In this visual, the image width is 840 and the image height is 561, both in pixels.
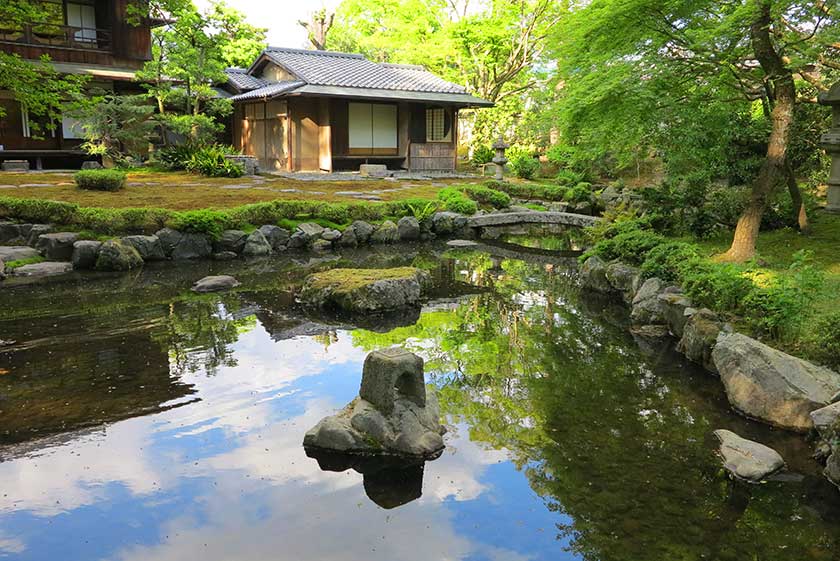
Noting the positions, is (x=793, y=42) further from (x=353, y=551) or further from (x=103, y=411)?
(x=103, y=411)

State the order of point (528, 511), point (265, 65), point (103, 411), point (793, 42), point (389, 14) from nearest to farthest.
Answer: point (528, 511), point (103, 411), point (793, 42), point (265, 65), point (389, 14)

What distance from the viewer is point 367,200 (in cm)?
1833

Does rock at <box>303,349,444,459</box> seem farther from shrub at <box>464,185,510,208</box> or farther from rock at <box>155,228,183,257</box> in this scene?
shrub at <box>464,185,510,208</box>

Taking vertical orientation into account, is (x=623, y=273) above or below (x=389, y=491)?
above

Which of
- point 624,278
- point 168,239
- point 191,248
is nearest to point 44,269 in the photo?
point 168,239

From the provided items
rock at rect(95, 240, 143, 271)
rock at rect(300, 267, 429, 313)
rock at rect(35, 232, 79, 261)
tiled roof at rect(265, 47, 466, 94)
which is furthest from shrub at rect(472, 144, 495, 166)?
rock at rect(35, 232, 79, 261)

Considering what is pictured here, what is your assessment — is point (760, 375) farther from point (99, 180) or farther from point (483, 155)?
point (483, 155)

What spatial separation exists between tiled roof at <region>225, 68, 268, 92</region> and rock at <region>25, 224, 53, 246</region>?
15.7 m

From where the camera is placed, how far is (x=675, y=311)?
30.0ft

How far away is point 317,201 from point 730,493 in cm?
1347

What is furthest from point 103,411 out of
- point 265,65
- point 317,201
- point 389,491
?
point 265,65

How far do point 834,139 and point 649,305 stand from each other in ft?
13.9

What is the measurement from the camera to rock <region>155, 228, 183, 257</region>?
14.1 meters

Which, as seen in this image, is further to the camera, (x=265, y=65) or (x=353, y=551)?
(x=265, y=65)
